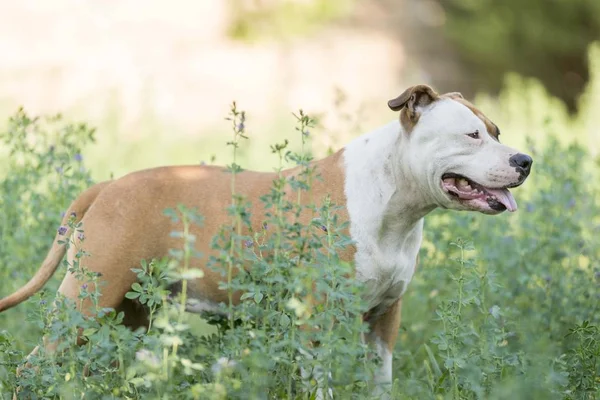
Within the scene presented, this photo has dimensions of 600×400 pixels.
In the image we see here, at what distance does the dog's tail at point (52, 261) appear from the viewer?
4.49m

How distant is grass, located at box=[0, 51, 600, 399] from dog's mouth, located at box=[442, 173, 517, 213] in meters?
0.20

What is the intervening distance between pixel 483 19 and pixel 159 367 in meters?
15.2

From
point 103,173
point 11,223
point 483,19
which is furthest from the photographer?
point 483,19

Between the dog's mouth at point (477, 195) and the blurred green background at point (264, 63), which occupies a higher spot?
the blurred green background at point (264, 63)

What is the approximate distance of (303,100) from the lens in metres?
14.7

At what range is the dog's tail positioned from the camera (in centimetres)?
449

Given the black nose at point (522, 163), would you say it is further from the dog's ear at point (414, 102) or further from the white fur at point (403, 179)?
the dog's ear at point (414, 102)

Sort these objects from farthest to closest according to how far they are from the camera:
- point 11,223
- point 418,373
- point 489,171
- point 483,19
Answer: point 483,19, point 11,223, point 418,373, point 489,171

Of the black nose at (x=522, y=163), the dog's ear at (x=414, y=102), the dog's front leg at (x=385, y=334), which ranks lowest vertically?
the dog's front leg at (x=385, y=334)

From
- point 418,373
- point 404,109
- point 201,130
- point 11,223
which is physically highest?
point 201,130

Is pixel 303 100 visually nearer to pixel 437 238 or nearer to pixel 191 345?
pixel 437 238

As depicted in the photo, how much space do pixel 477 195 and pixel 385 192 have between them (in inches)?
16.4

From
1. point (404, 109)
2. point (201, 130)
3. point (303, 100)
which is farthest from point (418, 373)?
point (303, 100)

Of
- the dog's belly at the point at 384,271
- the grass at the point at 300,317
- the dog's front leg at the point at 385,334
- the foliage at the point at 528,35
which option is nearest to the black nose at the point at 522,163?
the grass at the point at 300,317
